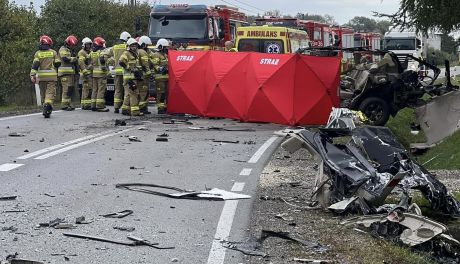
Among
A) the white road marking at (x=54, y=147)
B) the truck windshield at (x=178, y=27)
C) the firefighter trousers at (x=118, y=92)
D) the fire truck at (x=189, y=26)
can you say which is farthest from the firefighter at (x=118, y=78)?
the white road marking at (x=54, y=147)

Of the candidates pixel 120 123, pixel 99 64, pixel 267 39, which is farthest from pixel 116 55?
pixel 267 39

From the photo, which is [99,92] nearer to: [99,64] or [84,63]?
[99,64]

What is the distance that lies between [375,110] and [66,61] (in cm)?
848

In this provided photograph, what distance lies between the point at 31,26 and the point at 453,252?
25062mm

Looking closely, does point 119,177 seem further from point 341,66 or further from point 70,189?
point 341,66

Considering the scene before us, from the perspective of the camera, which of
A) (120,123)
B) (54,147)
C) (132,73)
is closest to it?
(54,147)

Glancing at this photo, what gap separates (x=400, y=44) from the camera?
130ft

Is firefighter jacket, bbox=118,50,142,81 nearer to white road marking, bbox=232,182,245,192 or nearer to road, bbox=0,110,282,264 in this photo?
road, bbox=0,110,282,264

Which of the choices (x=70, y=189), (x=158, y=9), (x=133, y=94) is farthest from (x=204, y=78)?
(x=70, y=189)

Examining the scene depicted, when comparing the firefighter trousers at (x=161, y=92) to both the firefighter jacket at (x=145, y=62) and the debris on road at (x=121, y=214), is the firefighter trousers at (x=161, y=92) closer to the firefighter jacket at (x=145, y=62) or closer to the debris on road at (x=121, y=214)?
the firefighter jacket at (x=145, y=62)

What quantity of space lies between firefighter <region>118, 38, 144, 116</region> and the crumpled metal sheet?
7071 millimetres

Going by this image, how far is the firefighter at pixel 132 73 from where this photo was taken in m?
17.9

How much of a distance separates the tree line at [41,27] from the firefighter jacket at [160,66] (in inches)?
220

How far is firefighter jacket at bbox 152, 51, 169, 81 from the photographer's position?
733 inches
